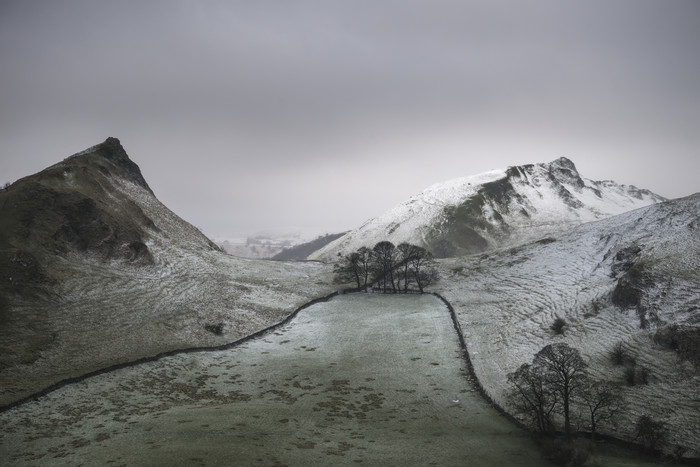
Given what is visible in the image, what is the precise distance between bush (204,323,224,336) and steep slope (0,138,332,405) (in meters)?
0.21

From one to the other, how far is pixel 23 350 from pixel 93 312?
12965mm

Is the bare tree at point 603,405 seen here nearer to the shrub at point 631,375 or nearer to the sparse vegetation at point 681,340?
the shrub at point 631,375

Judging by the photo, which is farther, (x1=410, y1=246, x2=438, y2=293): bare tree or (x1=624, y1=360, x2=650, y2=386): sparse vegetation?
(x1=410, y1=246, x2=438, y2=293): bare tree

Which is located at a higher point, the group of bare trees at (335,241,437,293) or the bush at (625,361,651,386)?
the group of bare trees at (335,241,437,293)

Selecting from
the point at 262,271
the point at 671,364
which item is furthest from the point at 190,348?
the point at 671,364

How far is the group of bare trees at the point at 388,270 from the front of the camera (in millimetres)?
91375

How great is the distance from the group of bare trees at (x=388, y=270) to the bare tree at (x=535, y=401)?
170 feet

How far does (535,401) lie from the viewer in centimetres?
3381

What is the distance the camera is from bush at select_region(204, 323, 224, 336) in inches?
2260

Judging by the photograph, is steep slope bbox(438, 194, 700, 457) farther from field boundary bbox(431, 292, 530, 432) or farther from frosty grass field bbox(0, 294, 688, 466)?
frosty grass field bbox(0, 294, 688, 466)

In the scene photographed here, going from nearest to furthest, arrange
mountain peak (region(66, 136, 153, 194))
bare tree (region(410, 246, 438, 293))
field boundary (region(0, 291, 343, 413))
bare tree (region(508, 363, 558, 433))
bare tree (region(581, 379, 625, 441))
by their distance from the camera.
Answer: bare tree (region(581, 379, 625, 441)) → bare tree (region(508, 363, 558, 433)) → field boundary (region(0, 291, 343, 413)) → bare tree (region(410, 246, 438, 293)) → mountain peak (region(66, 136, 153, 194))

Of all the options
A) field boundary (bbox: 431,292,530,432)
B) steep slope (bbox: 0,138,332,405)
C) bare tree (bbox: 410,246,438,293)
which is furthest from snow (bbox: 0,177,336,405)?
field boundary (bbox: 431,292,530,432)

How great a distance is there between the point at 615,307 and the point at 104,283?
3188 inches

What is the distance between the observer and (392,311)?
70625mm
